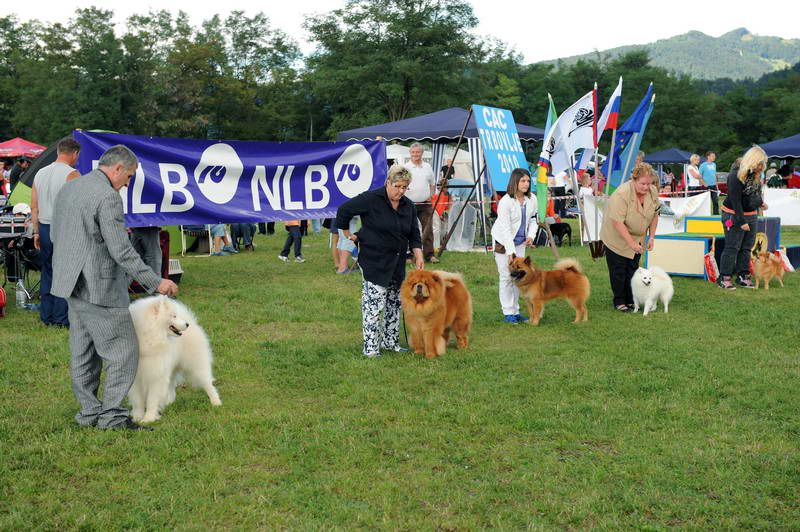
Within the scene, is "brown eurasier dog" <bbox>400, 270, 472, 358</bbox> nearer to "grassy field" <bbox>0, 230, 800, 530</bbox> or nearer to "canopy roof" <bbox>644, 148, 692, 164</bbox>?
"grassy field" <bbox>0, 230, 800, 530</bbox>

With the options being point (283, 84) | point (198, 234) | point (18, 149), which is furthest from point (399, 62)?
point (198, 234)

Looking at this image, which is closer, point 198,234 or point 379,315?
point 379,315

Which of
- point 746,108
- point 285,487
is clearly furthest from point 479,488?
point 746,108

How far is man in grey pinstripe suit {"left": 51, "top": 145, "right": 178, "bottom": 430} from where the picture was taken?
434 centimetres

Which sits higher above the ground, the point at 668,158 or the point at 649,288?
the point at 668,158

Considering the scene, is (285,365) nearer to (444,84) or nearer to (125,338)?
(125,338)

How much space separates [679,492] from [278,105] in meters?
54.6

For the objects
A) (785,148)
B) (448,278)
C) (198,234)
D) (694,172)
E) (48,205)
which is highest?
(785,148)

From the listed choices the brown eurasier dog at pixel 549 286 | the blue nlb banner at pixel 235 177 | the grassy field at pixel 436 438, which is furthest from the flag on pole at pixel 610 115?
the grassy field at pixel 436 438

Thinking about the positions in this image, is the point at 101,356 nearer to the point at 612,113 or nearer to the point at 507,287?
the point at 507,287

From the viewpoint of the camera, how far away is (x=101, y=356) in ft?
14.8

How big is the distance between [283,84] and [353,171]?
153 ft

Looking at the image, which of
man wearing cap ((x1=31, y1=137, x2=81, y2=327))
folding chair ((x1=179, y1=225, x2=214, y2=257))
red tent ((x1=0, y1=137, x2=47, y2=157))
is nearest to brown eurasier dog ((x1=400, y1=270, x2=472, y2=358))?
man wearing cap ((x1=31, y1=137, x2=81, y2=327))

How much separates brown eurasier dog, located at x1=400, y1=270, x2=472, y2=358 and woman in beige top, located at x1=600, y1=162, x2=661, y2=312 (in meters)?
2.83
